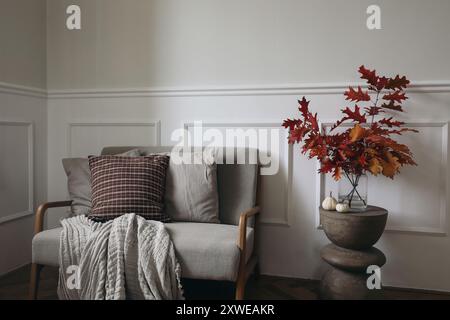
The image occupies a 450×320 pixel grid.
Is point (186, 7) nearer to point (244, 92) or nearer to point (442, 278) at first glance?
point (244, 92)

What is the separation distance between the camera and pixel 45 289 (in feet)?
7.08

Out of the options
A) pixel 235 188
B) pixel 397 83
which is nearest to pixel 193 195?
pixel 235 188

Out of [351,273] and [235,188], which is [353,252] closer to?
[351,273]

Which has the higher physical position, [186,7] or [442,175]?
[186,7]

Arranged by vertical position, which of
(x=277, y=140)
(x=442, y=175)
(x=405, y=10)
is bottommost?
(x=442, y=175)

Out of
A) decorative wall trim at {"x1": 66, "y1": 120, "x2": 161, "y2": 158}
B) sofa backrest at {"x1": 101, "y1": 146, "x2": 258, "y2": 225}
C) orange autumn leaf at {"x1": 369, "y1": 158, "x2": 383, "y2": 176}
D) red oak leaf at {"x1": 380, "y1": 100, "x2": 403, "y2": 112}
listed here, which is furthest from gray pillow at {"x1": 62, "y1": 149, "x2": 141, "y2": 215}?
red oak leaf at {"x1": 380, "y1": 100, "x2": 403, "y2": 112}

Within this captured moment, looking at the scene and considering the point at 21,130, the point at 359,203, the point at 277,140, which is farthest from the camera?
the point at 21,130

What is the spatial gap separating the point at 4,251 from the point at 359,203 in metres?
2.14

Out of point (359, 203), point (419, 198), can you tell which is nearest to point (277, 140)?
point (359, 203)

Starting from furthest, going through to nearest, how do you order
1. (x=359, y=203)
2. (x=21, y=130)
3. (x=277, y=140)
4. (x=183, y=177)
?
1. (x=21, y=130)
2. (x=277, y=140)
3. (x=183, y=177)
4. (x=359, y=203)

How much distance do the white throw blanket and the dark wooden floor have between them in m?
0.40

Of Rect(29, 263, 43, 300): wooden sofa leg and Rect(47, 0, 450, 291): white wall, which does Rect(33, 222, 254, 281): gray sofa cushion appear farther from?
Rect(47, 0, 450, 291): white wall

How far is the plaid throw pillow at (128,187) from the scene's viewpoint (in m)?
1.99

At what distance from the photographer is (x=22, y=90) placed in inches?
100
